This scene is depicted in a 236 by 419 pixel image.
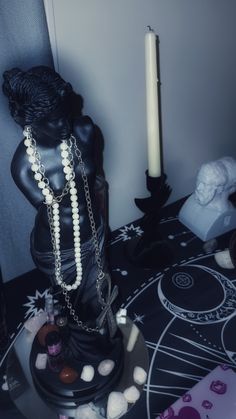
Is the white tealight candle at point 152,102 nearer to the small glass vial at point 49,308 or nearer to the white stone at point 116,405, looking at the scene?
the small glass vial at point 49,308

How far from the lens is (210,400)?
0.83 meters

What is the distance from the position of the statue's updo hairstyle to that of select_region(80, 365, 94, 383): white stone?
553mm

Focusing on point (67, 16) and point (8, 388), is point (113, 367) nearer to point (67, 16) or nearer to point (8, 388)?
point (8, 388)

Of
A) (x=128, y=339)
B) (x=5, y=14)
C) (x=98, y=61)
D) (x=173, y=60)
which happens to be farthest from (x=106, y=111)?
(x=128, y=339)

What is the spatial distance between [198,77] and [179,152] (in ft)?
0.84

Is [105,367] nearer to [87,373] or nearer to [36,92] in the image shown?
[87,373]

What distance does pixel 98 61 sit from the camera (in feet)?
3.41

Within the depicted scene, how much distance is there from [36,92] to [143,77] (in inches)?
20.1

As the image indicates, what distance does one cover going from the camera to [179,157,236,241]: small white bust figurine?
4.10ft

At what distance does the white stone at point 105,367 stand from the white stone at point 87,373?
2 cm

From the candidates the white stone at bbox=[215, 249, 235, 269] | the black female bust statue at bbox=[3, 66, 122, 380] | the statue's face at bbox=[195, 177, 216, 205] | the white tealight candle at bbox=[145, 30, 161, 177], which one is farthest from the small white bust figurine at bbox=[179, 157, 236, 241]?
the black female bust statue at bbox=[3, 66, 122, 380]

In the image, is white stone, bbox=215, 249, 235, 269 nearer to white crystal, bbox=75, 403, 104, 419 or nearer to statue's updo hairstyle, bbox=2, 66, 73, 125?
white crystal, bbox=75, 403, 104, 419

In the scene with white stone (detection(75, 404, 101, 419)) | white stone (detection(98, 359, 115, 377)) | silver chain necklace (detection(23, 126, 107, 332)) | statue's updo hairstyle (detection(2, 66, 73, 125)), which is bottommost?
white stone (detection(75, 404, 101, 419))

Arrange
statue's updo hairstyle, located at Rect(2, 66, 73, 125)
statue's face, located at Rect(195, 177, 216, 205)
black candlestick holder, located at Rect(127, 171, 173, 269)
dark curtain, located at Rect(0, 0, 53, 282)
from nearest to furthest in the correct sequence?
statue's updo hairstyle, located at Rect(2, 66, 73, 125) < dark curtain, located at Rect(0, 0, 53, 282) < black candlestick holder, located at Rect(127, 171, 173, 269) < statue's face, located at Rect(195, 177, 216, 205)
